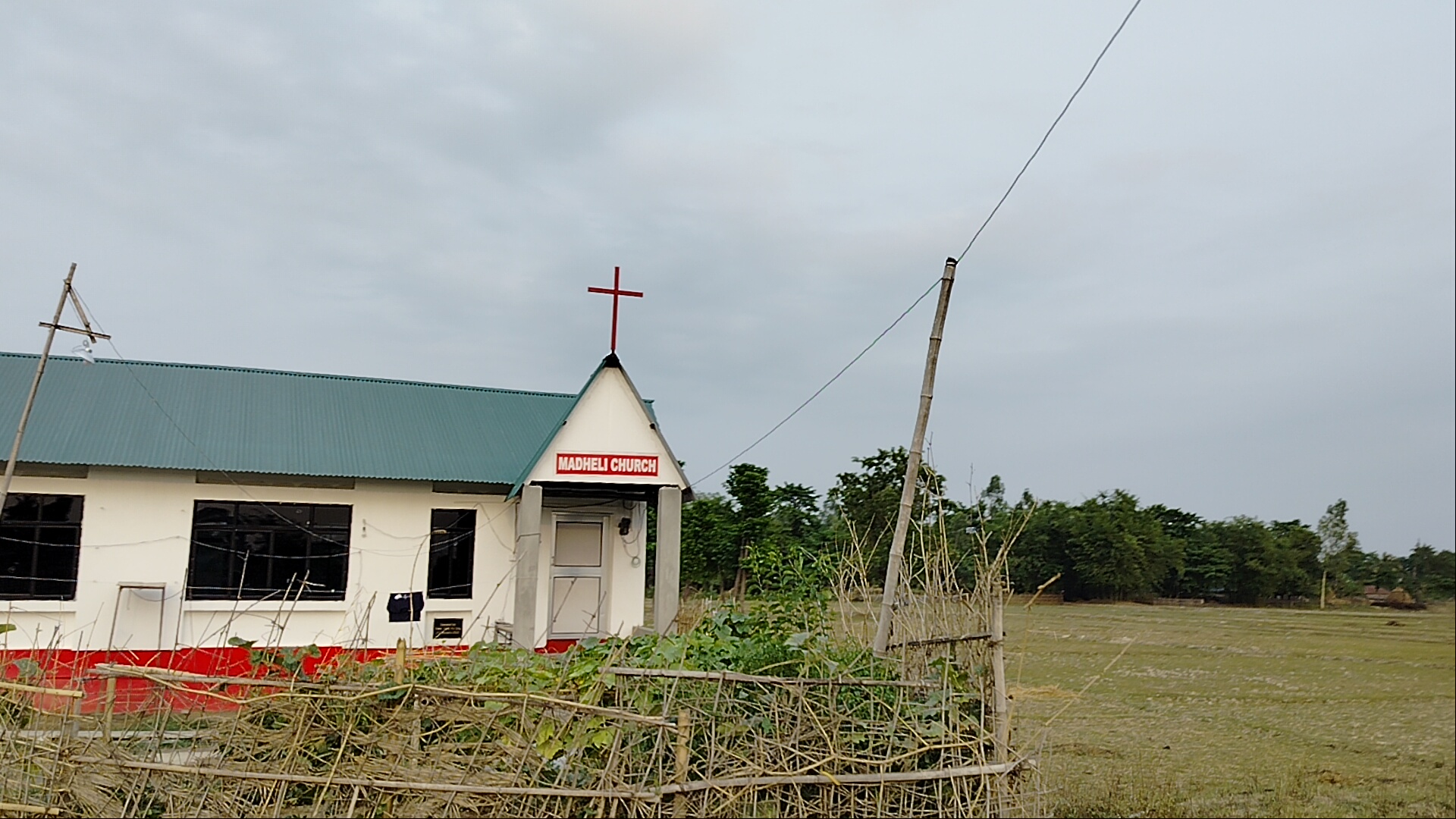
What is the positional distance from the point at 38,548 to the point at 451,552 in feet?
16.0

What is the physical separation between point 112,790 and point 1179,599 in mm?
34130

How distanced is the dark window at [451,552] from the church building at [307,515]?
2 centimetres

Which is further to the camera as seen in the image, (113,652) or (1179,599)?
(1179,599)

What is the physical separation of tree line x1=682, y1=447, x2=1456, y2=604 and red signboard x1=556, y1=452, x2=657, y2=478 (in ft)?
6.71

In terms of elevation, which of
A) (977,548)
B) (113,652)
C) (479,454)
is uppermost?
(479,454)

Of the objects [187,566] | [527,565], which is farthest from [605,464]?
[187,566]

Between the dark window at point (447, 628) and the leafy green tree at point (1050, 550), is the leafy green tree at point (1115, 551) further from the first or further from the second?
the dark window at point (447, 628)

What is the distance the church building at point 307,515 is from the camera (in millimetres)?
12477

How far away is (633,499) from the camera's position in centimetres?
1486

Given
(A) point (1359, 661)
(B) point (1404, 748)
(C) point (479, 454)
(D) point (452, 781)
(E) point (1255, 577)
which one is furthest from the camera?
(E) point (1255, 577)

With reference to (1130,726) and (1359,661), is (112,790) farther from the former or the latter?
(1359,661)

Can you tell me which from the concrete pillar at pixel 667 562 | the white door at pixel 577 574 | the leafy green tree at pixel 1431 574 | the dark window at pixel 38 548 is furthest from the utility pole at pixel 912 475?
the dark window at pixel 38 548

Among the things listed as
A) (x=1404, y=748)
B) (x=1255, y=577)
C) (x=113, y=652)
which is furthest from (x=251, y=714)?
(x=1255, y=577)

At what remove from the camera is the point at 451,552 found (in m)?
14.2
